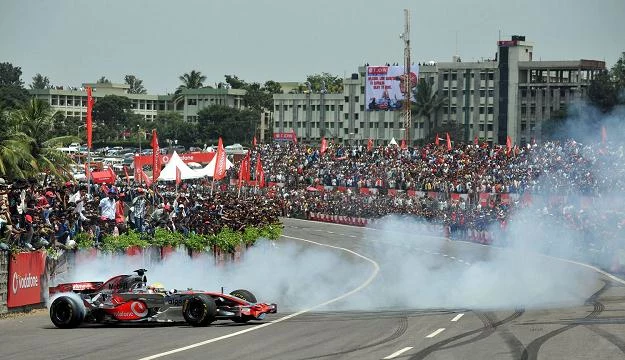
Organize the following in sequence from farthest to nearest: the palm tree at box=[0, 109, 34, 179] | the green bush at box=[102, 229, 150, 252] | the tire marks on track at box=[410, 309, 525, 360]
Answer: the palm tree at box=[0, 109, 34, 179]
the green bush at box=[102, 229, 150, 252]
the tire marks on track at box=[410, 309, 525, 360]

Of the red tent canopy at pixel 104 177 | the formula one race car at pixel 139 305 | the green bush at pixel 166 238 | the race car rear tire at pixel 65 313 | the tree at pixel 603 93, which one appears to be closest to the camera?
the race car rear tire at pixel 65 313

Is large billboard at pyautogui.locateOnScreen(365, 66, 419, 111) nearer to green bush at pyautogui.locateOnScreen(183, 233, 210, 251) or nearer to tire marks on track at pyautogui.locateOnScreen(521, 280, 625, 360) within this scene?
green bush at pyautogui.locateOnScreen(183, 233, 210, 251)

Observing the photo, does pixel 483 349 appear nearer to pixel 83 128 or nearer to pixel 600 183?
pixel 600 183

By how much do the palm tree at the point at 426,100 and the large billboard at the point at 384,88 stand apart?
12098 millimetres

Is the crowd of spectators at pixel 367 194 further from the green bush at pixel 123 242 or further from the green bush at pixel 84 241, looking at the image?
the green bush at pixel 123 242

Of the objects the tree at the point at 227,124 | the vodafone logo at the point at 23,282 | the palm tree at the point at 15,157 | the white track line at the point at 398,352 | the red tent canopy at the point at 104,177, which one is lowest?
the white track line at the point at 398,352

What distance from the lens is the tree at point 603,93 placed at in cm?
9327

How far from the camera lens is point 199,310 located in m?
23.9

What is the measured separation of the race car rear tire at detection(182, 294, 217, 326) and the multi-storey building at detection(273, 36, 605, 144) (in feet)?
381

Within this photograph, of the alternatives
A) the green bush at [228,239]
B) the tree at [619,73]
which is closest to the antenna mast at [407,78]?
the tree at [619,73]

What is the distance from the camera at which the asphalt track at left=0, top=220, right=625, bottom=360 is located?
1912cm

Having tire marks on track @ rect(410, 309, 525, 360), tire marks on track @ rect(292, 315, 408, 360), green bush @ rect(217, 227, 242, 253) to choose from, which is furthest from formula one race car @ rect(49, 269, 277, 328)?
green bush @ rect(217, 227, 242, 253)

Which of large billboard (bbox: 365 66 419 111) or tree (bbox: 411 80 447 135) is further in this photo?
tree (bbox: 411 80 447 135)

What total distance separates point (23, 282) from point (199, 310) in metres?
5.13
